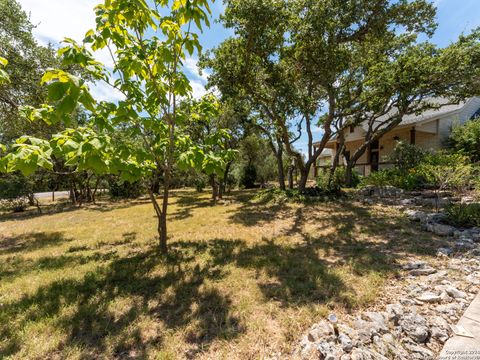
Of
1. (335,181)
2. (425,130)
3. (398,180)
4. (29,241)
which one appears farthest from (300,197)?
(29,241)

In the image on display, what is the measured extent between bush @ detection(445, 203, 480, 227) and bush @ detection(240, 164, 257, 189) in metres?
19.3

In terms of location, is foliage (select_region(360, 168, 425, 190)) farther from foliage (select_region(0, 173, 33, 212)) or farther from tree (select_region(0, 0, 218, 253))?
foliage (select_region(0, 173, 33, 212))

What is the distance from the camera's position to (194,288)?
11.7 ft

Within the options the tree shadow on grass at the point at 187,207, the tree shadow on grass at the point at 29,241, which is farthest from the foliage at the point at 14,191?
the tree shadow on grass at the point at 187,207

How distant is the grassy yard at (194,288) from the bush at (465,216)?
3.21 ft

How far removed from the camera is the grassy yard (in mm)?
2459

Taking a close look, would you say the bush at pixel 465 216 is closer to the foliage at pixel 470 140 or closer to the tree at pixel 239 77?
the tree at pixel 239 77

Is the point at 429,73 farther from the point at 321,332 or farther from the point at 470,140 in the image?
the point at 321,332

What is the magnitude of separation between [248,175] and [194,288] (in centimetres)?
2137

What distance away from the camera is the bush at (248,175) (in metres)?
24.5

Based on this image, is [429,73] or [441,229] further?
[429,73]

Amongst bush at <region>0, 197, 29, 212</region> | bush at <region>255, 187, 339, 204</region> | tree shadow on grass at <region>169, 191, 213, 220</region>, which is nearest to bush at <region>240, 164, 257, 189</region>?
tree shadow on grass at <region>169, 191, 213, 220</region>

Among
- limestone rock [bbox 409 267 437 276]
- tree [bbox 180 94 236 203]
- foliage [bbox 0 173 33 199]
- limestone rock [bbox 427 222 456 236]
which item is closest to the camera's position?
limestone rock [bbox 409 267 437 276]

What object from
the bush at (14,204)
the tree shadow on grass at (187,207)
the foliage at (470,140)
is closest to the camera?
the tree shadow on grass at (187,207)
